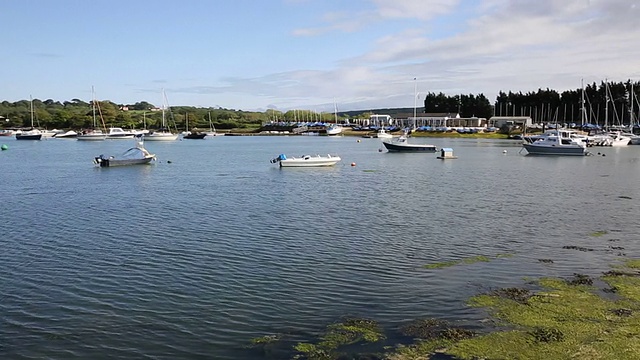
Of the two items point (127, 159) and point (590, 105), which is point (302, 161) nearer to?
point (127, 159)

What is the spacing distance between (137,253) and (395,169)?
40263 mm

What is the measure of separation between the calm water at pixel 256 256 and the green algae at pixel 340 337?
291 mm

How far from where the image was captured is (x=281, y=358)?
10.4 m

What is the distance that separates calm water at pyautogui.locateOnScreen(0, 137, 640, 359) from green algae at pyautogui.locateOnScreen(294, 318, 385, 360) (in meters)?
0.29

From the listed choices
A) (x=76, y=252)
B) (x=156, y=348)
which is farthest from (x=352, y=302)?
(x=76, y=252)

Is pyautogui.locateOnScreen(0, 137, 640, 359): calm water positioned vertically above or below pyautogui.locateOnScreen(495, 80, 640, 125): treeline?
below

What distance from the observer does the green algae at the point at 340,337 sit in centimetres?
1055

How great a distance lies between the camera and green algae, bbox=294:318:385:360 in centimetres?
1055

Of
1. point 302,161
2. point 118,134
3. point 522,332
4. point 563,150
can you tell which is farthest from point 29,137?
point 522,332

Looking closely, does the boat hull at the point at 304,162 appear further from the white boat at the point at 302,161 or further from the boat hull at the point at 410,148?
the boat hull at the point at 410,148

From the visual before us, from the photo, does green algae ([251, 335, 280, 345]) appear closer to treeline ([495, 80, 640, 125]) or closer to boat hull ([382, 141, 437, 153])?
boat hull ([382, 141, 437, 153])

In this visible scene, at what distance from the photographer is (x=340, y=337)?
11.3 meters

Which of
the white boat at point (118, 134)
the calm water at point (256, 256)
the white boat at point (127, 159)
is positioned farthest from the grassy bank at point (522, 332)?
the white boat at point (118, 134)

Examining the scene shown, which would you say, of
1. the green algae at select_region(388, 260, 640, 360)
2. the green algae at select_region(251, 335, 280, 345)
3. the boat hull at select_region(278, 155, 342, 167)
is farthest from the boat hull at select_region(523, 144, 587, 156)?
the green algae at select_region(251, 335, 280, 345)
